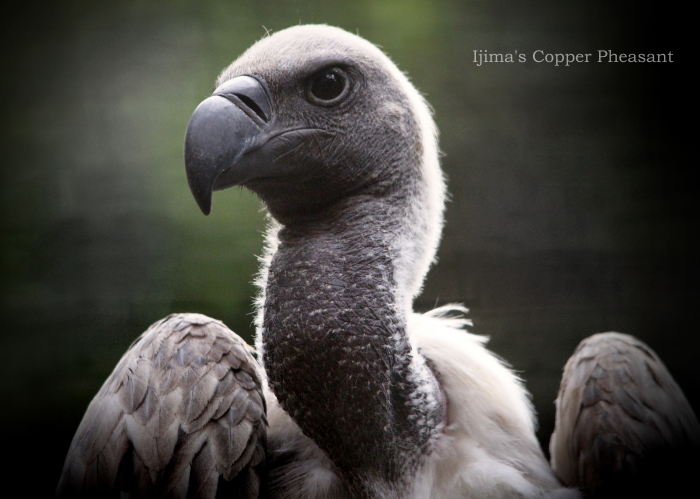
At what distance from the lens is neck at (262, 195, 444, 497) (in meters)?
1.04

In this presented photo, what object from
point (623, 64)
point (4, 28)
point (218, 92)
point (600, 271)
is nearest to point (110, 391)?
point (218, 92)

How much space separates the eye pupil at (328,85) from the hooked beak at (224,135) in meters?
0.12

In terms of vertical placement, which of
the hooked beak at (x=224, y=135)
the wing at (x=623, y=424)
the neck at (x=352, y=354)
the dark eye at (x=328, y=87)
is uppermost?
the dark eye at (x=328, y=87)

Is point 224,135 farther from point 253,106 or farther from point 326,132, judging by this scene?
point 326,132

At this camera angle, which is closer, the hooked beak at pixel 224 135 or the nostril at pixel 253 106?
the hooked beak at pixel 224 135

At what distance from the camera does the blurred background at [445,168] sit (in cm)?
137

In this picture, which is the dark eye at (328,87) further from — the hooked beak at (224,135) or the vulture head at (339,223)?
the hooked beak at (224,135)

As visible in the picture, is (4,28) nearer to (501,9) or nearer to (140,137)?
(140,137)

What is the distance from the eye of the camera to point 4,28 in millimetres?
1181

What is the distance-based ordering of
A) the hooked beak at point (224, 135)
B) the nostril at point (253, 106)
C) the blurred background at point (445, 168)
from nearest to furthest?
the hooked beak at point (224, 135)
the nostril at point (253, 106)
the blurred background at point (445, 168)

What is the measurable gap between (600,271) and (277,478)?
102cm

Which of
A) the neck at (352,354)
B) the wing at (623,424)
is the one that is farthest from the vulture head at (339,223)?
the wing at (623,424)

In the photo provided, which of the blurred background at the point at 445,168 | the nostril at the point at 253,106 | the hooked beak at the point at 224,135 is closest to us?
the hooked beak at the point at 224,135

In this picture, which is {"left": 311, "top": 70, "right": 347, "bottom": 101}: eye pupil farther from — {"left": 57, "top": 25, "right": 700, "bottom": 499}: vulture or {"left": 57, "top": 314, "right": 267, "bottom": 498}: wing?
{"left": 57, "top": 314, "right": 267, "bottom": 498}: wing
